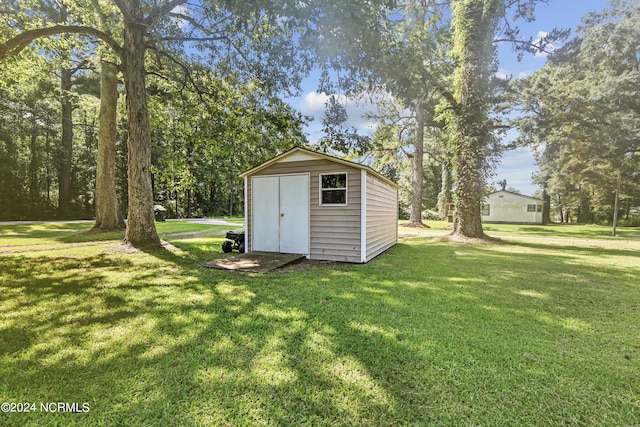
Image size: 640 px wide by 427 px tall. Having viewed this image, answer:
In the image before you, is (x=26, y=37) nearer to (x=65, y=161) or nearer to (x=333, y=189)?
(x=333, y=189)

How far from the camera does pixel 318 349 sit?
2562 millimetres

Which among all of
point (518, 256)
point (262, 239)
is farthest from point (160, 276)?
point (518, 256)

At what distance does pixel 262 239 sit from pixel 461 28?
1035 cm

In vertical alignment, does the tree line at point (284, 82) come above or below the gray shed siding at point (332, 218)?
above

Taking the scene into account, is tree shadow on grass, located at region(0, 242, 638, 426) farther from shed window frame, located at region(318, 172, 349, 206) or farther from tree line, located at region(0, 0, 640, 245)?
tree line, located at region(0, 0, 640, 245)

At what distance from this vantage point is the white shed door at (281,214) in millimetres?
7008

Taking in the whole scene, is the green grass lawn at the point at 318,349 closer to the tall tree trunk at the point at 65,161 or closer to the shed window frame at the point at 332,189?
the shed window frame at the point at 332,189

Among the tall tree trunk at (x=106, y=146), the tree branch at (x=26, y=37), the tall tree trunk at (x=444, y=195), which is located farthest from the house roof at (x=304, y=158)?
the tall tree trunk at (x=444, y=195)

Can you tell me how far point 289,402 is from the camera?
1.89 m

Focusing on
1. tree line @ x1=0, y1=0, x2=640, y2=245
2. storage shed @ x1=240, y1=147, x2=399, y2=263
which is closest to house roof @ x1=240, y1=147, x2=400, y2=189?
storage shed @ x1=240, y1=147, x2=399, y2=263

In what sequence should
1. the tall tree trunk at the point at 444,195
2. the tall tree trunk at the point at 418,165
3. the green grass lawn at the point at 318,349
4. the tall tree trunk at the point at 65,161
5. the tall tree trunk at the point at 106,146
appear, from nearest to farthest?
1. the green grass lawn at the point at 318,349
2. the tall tree trunk at the point at 106,146
3. the tall tree trunk at the point at 418,165
4. the tall tree trunk at the point at 65,161
5. the tall tree trunk at the point at 444,195

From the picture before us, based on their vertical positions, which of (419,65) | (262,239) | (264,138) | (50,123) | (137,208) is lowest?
(262,239)

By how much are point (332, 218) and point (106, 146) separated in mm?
9565

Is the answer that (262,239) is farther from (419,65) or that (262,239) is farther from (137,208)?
(419,65)
